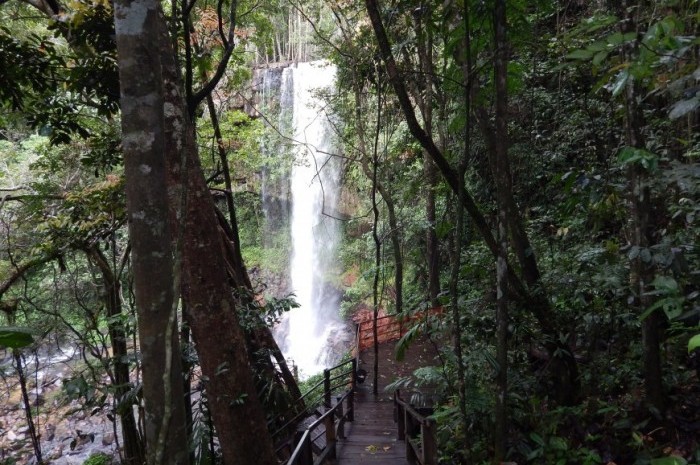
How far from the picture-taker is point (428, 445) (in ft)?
13.8

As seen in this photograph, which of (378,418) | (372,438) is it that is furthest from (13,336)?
(378,418)

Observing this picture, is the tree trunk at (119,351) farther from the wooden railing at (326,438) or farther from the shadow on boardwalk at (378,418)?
the shadow on boardwalk at (378,418)

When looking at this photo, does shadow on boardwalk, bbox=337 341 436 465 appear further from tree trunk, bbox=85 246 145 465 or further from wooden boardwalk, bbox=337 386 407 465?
tree trunk, bbox=85 246 145 465

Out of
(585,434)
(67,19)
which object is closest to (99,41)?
(67,19)

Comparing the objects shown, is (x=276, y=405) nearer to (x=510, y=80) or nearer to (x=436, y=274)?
(x=510, y=80)

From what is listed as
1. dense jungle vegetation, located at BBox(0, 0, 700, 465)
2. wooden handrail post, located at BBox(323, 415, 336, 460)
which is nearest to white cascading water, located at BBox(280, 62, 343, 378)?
dense jungle vegetation, located at BBox(0, 0, 700, 465)

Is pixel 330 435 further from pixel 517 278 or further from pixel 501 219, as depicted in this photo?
pixel 501 219

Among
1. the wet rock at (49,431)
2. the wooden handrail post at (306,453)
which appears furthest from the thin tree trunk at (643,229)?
the wet rock at (49,431)

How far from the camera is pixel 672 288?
7.57 feet

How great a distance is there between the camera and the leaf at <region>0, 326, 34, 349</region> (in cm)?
164

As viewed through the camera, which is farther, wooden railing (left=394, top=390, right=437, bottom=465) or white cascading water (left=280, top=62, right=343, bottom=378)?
white cascading water (left=280, top=62, right=343, bottom=378)

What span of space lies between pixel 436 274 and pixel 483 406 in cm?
680

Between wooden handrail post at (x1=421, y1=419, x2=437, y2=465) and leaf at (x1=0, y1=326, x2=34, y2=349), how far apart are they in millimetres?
3439

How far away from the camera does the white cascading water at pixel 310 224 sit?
20.0m
